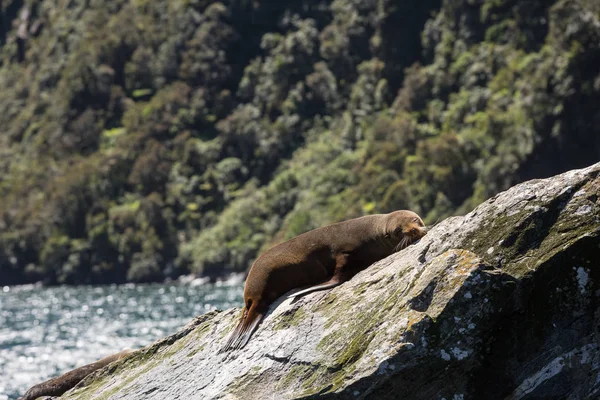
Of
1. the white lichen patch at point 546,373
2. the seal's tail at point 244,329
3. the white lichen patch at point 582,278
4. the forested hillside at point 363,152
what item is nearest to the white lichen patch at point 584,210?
the white lichen patch at point 582,278

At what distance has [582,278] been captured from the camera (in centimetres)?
933

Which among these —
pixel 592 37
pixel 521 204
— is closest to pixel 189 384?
pixel 521 204

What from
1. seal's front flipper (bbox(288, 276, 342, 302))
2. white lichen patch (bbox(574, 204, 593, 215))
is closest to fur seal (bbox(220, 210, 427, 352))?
seal's front flipper (bbox(288, 276, 342, 302))

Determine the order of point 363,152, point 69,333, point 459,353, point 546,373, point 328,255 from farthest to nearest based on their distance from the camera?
point 363,152
point 69,333
point 328,255
point 459,353
point 546,373

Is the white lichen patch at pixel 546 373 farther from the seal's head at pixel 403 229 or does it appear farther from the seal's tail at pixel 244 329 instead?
the seal's tail at pixel 244 329

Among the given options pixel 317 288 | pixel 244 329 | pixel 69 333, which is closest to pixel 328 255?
pixel 317 288

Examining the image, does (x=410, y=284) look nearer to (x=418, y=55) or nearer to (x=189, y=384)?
A: (x=189, y=384)

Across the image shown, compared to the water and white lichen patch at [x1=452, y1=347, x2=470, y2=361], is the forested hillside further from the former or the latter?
white lichen patch at [x1=452, y1=347, x2=470, y2=361]

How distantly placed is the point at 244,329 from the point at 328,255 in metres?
1.51

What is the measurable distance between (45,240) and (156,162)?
27.3 metres

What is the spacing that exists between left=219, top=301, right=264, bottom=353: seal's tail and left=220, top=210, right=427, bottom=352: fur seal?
0.02m

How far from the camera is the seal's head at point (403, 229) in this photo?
463 inches

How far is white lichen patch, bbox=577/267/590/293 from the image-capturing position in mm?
9297

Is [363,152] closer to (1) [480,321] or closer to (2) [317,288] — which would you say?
(2) [317,288]
